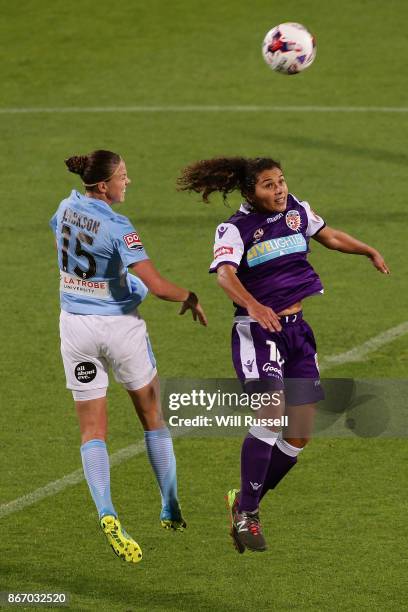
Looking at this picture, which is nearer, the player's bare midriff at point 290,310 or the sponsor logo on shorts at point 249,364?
the sponsor logo on shorts at point 249,364

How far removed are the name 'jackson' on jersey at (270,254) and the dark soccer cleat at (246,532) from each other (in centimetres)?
115

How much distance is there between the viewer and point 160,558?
31.7 feet

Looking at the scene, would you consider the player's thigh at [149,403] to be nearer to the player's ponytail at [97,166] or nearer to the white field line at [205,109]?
the player's ponytail at [97,166]

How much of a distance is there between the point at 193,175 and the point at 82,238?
0.87 m

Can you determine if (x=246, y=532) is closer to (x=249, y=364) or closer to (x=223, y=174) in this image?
Answer: (x=249, y=364)

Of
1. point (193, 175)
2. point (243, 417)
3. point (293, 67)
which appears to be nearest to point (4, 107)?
point (293, 67)

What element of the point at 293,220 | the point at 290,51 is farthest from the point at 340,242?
the point at 290,51

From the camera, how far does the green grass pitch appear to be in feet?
31.1

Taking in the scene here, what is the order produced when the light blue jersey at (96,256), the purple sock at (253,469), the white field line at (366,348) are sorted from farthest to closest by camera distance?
the white field line at (366,348) < the purple sock at (253,469) < the light blue jersey at (96,256)

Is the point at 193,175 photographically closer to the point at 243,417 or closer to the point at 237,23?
the point at 243,417

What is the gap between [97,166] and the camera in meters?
8.83

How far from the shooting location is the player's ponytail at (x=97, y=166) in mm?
8805

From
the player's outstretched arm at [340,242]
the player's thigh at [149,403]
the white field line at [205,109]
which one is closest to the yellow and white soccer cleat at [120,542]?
the player's thigh at [149,403]

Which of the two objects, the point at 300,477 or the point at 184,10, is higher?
the point at 184,10
